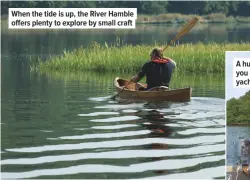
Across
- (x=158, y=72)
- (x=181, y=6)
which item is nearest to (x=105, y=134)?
(x=158, y=72)

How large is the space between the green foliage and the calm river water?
3.23ft

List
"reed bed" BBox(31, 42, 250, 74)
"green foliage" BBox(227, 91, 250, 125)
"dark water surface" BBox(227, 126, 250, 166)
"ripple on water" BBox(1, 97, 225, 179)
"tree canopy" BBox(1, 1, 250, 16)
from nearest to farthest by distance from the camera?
"dark water surface" BBox(227, 126, 250, 166), "green foliage" BBox(227, 91, 250, 125), "ripple on water" BBox(1, 97, 225, 179), "reed bed" BBox(31, 42, 250, 74), "tree canopy" BBox(1, 1, 250, 16)

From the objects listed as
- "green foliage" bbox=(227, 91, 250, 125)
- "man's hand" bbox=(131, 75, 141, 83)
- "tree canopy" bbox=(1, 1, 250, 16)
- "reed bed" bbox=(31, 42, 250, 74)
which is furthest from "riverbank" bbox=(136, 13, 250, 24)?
"green foliage" bbox=(227, 91, 250, 125)

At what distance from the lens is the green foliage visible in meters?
10.7

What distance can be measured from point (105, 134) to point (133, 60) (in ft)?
48.4

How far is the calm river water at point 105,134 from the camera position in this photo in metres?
11.9

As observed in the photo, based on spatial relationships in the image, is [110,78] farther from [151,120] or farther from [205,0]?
[205,0]

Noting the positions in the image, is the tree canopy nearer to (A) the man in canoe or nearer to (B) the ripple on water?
(A) the man in canoe

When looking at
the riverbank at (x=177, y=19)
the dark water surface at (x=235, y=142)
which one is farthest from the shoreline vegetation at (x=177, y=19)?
the dark water surface at (x=235, y=142)

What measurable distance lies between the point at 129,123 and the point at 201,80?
1030cm

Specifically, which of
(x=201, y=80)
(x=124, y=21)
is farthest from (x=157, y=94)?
(x=201, y=80)

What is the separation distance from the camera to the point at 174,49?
3120 cm

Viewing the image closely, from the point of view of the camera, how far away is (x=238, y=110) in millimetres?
10898

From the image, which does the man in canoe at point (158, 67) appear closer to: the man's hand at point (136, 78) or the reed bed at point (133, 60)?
the man's hand at point (136, 78)
